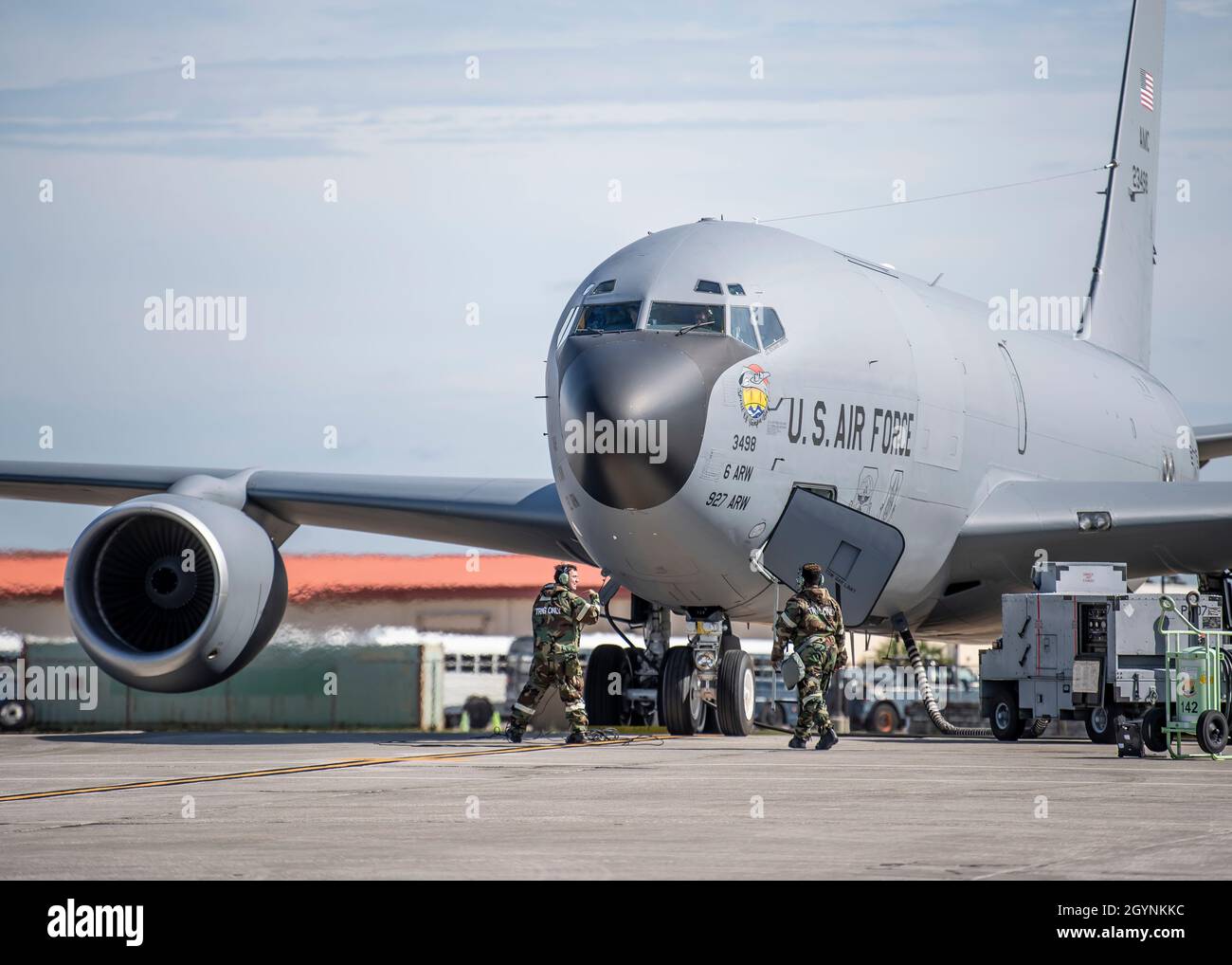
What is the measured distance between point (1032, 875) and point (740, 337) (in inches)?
407

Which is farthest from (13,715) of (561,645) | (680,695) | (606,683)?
(561,645)

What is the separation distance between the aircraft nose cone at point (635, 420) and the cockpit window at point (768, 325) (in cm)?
106

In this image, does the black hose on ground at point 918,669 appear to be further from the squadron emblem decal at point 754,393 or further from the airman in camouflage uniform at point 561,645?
the airman in camouflage uniform at point 561,645

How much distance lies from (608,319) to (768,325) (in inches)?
60.6

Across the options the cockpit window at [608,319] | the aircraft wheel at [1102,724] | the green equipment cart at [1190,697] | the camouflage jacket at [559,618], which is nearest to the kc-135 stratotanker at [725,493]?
the cockpit window at [608,319]

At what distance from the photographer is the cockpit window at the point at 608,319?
16656 mm

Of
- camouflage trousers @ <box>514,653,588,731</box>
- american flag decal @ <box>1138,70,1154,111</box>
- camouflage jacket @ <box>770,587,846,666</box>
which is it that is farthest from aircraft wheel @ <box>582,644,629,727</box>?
american flag decal @ <box>1138,70,1154,111</box>

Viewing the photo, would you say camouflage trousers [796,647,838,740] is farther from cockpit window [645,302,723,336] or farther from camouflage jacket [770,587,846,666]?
cockpit window [645,302,723,336]

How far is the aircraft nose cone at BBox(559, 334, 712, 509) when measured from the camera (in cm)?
1575

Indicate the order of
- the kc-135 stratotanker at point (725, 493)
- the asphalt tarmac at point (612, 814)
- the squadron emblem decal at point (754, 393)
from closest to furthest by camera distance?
the asphalt tarmac at point (612, 814) → the kc-135 stratotanker at point (725, 493) → the squadron emblem decal at point (754, 393)

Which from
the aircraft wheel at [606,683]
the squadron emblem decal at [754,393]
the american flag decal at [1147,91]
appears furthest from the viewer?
the american flag decal at [1147,91]

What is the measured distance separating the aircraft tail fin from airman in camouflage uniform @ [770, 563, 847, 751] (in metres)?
15.8

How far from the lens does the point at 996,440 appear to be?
69.0ft
